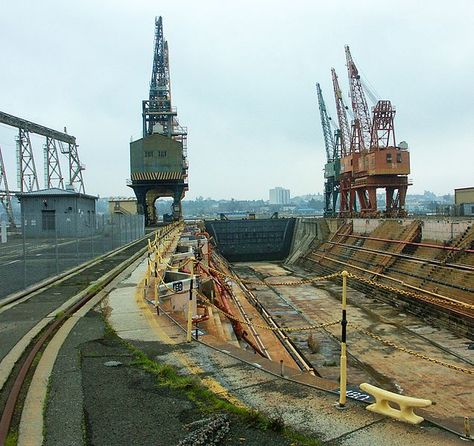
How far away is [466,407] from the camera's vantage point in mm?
13414

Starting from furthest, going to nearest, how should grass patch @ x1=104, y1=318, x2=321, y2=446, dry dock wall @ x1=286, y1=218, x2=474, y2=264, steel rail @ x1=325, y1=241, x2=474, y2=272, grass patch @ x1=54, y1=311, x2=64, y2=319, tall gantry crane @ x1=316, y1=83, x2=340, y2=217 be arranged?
tall gantry crane @ x1=316, y1=83, x2=340, y2=217
dry dock wall @ x1=286, y1=218, x2=474, y2=264
steel rail @ x1=325, y1=241, x2=474, y2=272
grass patch @ x1=54, y1=311, x2=64, y2=319
grass patch @ x1=104, y1=318, x2=321, y2=446

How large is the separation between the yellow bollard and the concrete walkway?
104mm

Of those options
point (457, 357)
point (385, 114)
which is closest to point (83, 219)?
point (457, 357)

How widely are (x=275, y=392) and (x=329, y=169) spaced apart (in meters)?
100

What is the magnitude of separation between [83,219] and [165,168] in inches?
1631

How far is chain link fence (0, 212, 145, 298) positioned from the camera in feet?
53.4

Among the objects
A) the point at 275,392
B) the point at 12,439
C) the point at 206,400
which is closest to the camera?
the point at 12,439

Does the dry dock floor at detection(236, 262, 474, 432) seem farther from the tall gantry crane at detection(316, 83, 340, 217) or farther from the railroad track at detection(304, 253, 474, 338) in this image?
the tall gantry crane at detection(316, 83, 340, 217)

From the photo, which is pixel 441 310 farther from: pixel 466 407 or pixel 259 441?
pixel 259 441

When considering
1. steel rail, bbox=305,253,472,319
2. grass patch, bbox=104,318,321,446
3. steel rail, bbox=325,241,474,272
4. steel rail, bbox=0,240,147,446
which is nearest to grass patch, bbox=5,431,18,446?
steel rail, bbox=0,240,147,446

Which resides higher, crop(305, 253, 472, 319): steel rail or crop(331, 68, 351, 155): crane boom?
crop(331, 68, 351, 155): crane boom

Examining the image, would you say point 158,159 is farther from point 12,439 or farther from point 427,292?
point 12,439

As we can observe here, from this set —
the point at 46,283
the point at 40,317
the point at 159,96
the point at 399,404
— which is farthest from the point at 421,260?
the point at 159,96

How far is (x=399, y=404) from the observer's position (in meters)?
5.36
